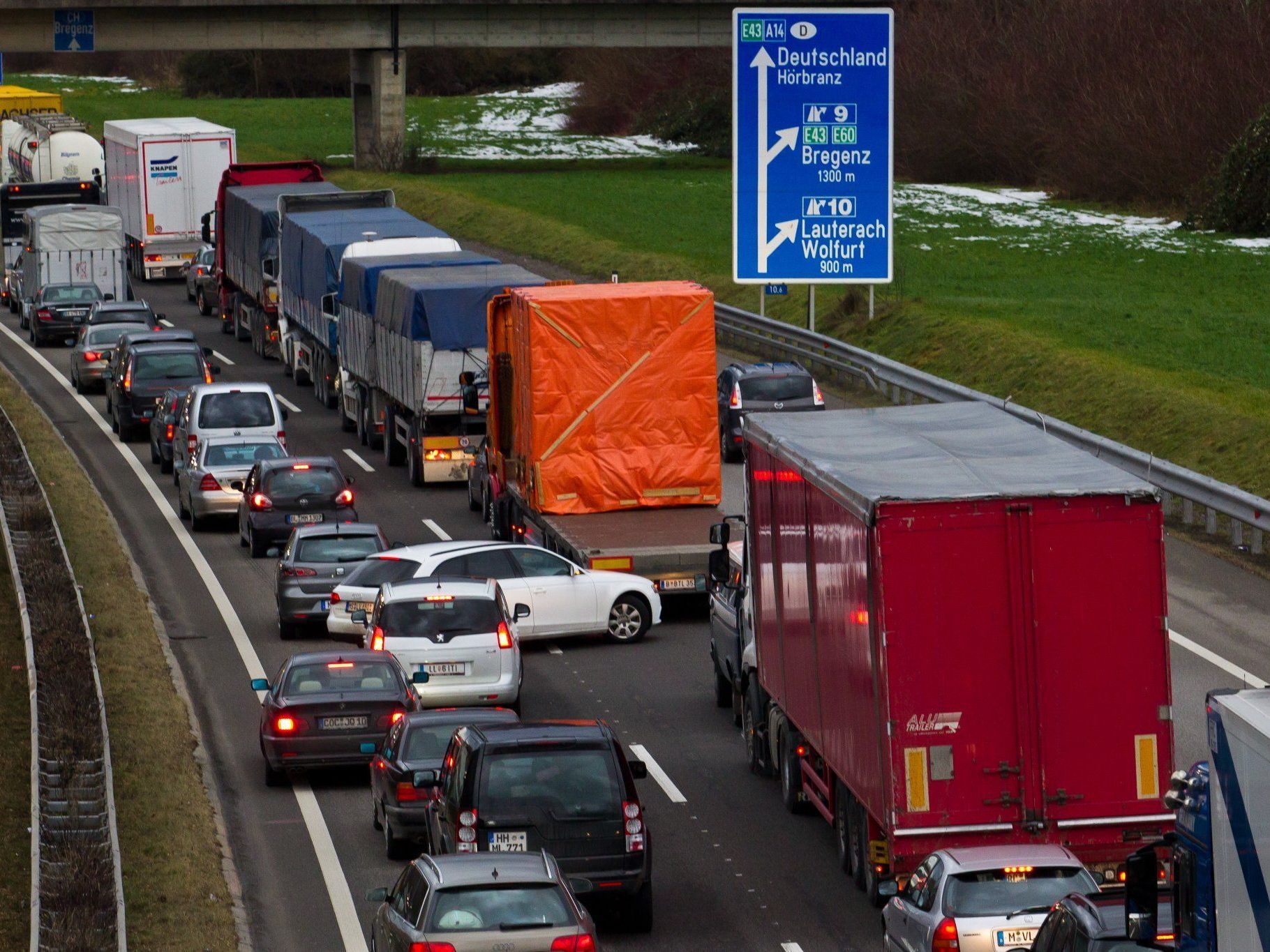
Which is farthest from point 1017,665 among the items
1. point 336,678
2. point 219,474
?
point 219,474

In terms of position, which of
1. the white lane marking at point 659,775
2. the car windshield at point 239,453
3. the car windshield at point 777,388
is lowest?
the white lane marking at point 659,775

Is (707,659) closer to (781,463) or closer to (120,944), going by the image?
(781,463)

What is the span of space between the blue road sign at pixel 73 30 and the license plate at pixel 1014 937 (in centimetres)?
7082

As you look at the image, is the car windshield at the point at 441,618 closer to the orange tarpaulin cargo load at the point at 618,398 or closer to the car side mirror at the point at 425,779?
the car side mirror at the point at 425,779

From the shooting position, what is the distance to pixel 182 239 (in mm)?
66688

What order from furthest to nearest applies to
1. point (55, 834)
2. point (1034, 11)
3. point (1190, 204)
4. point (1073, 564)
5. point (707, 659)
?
point (1034, 11)
point (1190, 204)
point (707, 659)
point (55, 834)
point (1073, 564)

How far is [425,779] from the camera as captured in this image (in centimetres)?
1712

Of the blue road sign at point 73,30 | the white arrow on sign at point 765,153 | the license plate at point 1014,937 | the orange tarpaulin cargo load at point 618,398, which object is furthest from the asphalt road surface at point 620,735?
the blue road sign at point 73,30

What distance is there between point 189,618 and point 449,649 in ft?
21.9

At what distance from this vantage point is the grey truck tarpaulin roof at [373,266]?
3975 centimetres

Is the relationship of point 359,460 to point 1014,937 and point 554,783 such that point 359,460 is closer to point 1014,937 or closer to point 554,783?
point 554,783

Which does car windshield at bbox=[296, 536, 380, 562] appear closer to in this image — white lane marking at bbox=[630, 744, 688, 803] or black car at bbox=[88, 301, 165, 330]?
white lane marking at bbox=[630, 744, 688, 803]

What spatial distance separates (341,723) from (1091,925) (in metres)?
9.76

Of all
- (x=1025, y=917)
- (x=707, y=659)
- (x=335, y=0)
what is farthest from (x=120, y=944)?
(x=335, y=0)
